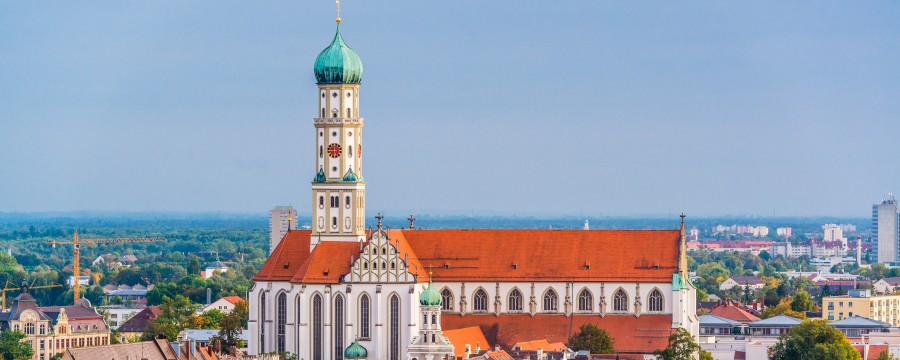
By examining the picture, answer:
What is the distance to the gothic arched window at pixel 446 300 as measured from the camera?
126188mm

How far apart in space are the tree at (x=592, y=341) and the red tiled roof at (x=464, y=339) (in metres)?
4.43

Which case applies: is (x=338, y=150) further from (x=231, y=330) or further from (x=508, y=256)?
(x=231, y=330)

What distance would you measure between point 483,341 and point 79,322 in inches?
2177

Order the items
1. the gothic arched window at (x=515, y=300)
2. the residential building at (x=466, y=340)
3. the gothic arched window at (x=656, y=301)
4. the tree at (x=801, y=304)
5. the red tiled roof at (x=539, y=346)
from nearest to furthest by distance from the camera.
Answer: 1. the residential building at (x=466, y=340)
2. the red tiled roof at (x=539, y=346)
3. the gothic arched window at (x=656, y=301)
4. the gothic arched window at (x=515, y=300)
5. the tree at (x=801, y=304)

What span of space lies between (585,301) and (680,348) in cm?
830

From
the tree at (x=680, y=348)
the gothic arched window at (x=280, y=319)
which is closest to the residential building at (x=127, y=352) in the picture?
the gothic arched window at (x=280, y=319)

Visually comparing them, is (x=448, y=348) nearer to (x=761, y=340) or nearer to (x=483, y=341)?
(x=483, y=341)

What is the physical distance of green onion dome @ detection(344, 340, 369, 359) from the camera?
120 metres

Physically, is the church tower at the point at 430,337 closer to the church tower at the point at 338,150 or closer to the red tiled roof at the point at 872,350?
the church tower at the point at 338,150

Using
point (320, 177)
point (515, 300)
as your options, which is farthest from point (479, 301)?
point (320, 177)

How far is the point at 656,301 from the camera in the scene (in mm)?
124000

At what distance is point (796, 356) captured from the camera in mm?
132250

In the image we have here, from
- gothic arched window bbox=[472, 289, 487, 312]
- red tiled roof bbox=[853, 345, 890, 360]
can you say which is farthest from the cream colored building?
gothic arched window bbox=[472, 289, 487, 312]

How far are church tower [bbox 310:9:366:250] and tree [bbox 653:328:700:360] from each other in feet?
56.4
